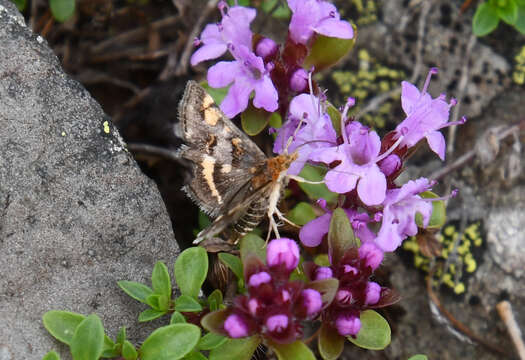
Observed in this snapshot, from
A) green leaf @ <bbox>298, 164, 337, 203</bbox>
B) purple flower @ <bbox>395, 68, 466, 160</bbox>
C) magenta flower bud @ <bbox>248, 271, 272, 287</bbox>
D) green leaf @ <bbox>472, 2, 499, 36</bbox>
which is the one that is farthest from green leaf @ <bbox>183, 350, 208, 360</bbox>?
green leaf @ <bbox>472, 2, 499, 36</bbox>

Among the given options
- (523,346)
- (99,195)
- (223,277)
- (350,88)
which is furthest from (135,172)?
(523,346)

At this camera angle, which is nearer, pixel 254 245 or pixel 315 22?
pixel 254 245

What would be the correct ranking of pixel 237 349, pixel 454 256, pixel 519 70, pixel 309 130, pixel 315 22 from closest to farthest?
pixel 237 349 → pixel 309 130 → pixel 315 22 → pixel 454 256 → pixel 519 70

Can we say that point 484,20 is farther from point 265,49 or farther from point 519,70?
point 265,49

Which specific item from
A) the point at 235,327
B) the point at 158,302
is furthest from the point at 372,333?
the point at 158,302

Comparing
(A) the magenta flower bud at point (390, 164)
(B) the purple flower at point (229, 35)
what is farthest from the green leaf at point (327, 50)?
(A) the magenta flower bud at point (390, 164)

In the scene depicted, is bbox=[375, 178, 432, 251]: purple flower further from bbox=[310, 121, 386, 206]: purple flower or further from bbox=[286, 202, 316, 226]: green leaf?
bbox=[286, 202, 316, 226]: green leaf
